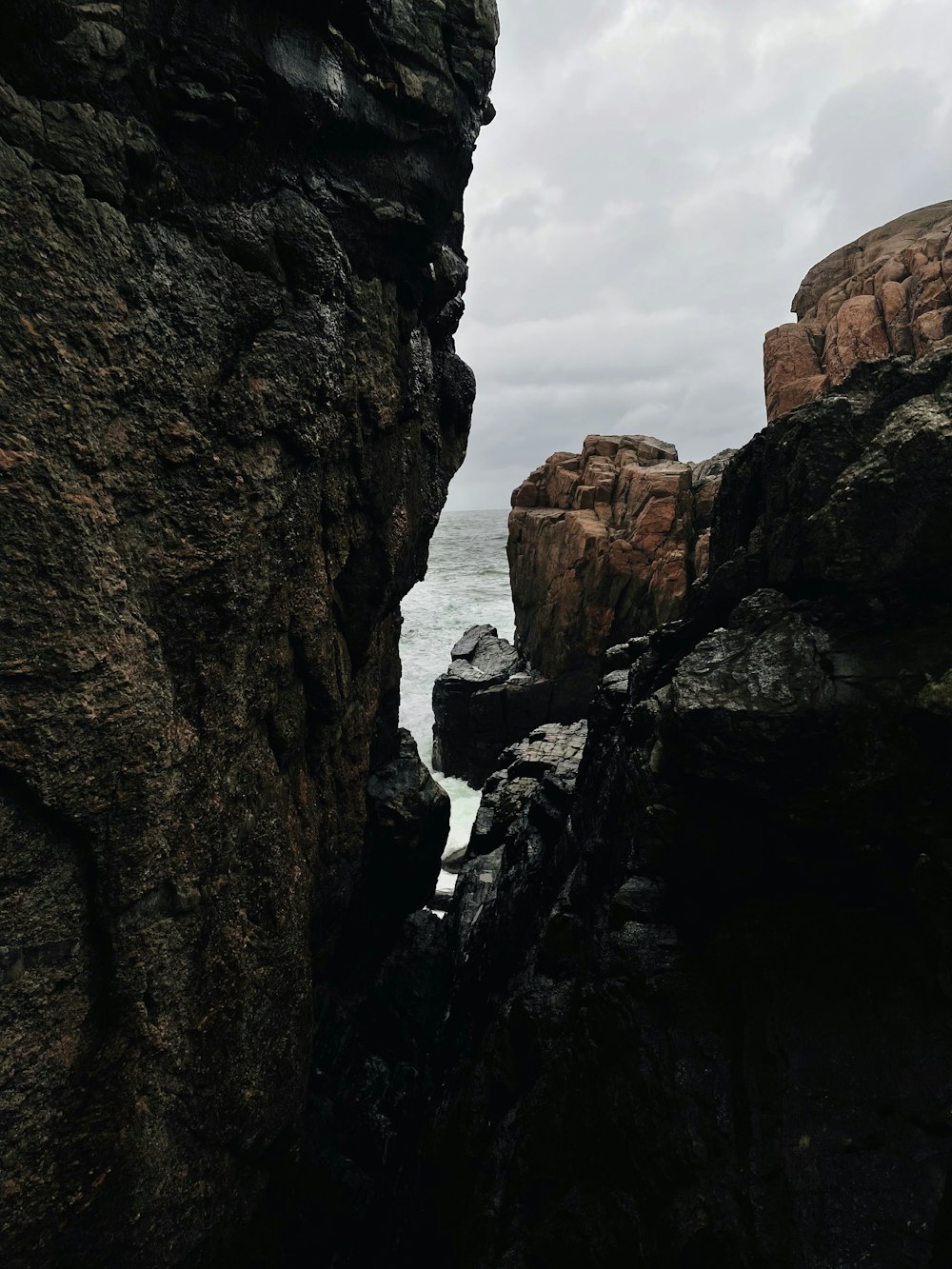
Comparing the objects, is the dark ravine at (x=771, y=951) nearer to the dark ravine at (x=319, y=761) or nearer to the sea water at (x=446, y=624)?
the dark ravine at (x=319, y=761)

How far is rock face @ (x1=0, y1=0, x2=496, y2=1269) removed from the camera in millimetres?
5352

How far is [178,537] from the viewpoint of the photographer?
261 inches

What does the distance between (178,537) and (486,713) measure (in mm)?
26531

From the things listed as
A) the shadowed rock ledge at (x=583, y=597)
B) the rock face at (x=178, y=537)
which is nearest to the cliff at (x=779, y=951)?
the rock face at (x=178, y=537)

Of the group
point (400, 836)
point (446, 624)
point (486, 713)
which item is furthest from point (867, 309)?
point (446, 624)

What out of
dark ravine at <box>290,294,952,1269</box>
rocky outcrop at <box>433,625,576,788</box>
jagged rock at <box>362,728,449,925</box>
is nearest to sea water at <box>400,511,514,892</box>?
rocky outcrop at <box>433,625,576,788</box>

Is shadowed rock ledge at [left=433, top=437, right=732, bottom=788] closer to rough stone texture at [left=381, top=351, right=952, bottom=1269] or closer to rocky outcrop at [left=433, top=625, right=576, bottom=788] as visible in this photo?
rocky outcrop at [left=433, top=625, right=576, bottom=788]

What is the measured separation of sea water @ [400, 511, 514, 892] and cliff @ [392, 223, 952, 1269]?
516 inches

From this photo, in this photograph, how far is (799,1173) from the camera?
602cm

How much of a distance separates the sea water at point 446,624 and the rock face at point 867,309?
25205mm

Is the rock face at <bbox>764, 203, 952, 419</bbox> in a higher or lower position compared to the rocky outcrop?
higher

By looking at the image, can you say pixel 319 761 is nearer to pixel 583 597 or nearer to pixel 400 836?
pixel 400 836

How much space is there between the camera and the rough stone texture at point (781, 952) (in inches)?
234

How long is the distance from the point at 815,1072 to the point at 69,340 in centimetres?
1001
